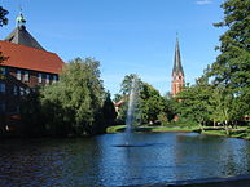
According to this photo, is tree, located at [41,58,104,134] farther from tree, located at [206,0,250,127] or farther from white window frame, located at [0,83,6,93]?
tree, located at [206,0,250,127]

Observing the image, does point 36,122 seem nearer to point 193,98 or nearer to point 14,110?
point 14,110

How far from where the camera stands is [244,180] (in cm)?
870

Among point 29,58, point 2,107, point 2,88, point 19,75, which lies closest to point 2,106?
point 2,107

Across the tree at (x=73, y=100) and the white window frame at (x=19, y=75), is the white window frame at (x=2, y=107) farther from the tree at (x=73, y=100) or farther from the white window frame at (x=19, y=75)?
the tree at (x=73, y=100)

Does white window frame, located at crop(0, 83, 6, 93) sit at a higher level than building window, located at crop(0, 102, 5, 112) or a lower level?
higher

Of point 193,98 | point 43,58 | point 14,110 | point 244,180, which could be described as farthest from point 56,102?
point 244,180

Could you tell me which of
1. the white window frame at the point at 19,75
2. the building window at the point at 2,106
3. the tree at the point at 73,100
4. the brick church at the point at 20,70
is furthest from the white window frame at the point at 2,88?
the tree at the point at 73,100

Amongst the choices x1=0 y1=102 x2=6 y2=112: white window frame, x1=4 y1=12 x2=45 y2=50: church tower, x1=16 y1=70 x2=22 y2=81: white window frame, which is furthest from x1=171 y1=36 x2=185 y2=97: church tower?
x1=0 y1=102 x2=6 y2=112: white window frame

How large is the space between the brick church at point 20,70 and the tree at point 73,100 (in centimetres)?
318

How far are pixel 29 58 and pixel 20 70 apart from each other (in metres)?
5.08

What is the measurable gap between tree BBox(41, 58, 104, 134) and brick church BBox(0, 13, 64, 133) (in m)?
3.18

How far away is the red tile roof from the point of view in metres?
59.4

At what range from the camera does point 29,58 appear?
6291 centimetres

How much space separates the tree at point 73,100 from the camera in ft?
146
